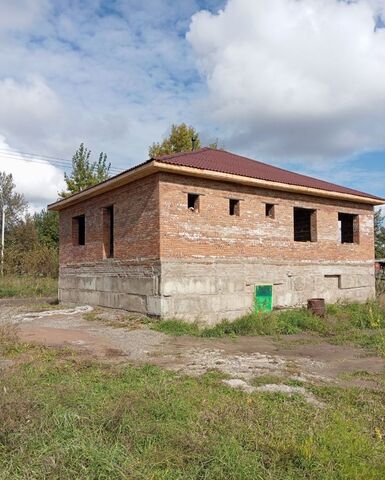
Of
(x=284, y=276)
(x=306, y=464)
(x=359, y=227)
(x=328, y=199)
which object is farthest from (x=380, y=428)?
(x=359, y=227)

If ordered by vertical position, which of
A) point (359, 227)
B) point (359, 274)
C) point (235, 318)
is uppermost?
point (359, 227)

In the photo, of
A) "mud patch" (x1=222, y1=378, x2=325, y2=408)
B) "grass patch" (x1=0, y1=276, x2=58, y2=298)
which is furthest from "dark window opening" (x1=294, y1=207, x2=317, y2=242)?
"grass patch" (x1=0, y1=276, x2=58, y2=298)

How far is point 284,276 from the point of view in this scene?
Result: 14039 mm

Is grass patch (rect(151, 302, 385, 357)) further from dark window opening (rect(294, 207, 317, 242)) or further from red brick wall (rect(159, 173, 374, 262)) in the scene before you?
dark window opening (rect(294, 207, 317, 242))

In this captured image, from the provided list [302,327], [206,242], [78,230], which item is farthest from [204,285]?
[78,230]

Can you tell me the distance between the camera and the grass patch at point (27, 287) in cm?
2333

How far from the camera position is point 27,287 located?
24766 mm

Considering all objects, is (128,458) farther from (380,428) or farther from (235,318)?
(235,318)

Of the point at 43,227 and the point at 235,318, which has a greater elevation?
the point at 43,227

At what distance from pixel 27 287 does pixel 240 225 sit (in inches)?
635

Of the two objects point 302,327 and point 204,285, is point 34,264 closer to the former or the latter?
point 204,285

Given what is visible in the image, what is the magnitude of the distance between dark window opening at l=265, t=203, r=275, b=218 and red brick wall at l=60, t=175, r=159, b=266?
13.5 feet

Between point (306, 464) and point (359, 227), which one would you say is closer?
point (306, 464)

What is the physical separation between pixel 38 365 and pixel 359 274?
518 inches
